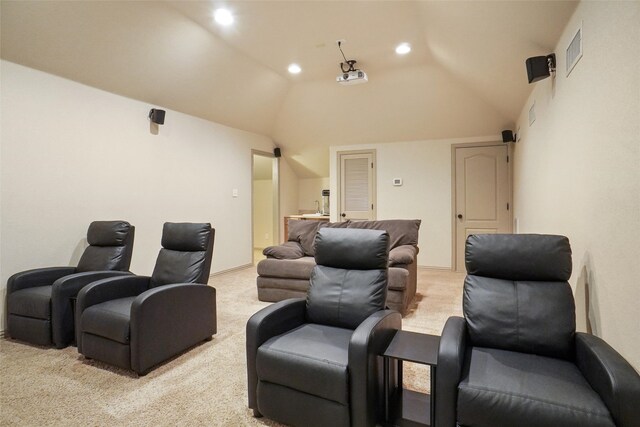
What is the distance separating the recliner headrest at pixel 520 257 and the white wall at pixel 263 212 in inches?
250

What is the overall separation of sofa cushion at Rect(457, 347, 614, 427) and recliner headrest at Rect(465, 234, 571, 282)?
1.54 feet

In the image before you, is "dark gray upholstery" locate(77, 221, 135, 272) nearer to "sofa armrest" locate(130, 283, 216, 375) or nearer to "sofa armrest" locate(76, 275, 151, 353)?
"sofa armrest" locate(76, 275, 151, 353)

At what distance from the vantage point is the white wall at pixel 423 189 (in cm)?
584

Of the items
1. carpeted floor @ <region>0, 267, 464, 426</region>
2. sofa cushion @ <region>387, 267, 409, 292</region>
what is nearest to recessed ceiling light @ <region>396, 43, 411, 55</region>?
sofa cushion @ <region>387, 267, 409, 292</region>

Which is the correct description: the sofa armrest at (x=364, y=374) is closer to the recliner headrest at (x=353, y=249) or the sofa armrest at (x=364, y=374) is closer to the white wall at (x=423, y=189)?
the recliner headrest at (x=353, y=249)

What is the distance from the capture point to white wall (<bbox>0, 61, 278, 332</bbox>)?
10.2 feet

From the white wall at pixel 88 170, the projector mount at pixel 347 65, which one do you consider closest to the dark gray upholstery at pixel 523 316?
the projector mount at pixel 347 65

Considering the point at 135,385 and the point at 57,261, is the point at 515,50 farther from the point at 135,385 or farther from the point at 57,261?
the point at 57,261

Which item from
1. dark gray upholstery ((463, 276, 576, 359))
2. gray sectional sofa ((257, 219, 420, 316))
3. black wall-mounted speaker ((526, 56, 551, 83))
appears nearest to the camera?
dark gray upholstery ((463, 276, 576, 359))

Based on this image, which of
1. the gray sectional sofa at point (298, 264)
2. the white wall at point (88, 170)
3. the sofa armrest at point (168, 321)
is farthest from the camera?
the gray sectional sofa at point (298, 264)

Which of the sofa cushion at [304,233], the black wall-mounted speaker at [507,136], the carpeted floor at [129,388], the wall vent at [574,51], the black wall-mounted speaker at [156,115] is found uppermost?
the black wall-mounted speaker at [156,115]

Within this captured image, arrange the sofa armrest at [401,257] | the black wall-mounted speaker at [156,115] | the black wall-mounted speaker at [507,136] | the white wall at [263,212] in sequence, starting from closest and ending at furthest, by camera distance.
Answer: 1. the sofa armrest at [401,257]
2. the black wall-mounted speaker at [156,115]
3. the black wall-mounted speaker at [507,136]
4. the white wall at [263,212]

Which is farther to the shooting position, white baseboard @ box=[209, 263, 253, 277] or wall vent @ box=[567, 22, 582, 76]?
white baseboard @ box=[209, 263, 253, 277]

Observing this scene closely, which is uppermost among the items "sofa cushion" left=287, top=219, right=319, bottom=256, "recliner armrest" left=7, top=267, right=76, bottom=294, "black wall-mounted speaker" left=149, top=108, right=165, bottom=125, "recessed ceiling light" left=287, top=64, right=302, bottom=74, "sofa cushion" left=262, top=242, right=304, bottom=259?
"recessed ceiling light" left=287, top=64, right=302, bottom=74
